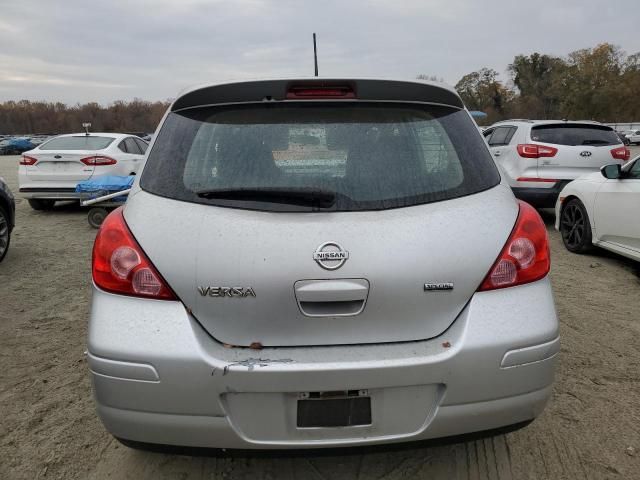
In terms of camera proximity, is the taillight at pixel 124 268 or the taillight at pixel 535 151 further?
the taillight at pixel 535 151

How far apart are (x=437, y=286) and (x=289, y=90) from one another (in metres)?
0.94

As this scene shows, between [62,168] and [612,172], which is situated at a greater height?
[612,172]

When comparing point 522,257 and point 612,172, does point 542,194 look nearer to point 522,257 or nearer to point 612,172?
point 612,172

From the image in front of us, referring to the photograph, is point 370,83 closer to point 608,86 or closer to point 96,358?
point 96,358

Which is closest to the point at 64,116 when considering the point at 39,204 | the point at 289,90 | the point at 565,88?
the point at 565,88

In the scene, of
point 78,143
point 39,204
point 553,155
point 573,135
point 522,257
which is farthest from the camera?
point 39,204

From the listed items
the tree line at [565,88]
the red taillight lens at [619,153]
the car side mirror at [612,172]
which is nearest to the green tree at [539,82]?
the tree line at [565,88]

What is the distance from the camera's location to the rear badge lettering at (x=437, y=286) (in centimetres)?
184

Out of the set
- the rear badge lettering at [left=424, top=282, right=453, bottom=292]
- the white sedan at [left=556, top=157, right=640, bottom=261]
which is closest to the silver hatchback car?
the rear badge lettering at [left=424, top=282, right=453, bottom=292]

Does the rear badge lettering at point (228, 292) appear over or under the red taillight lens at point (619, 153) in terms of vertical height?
over

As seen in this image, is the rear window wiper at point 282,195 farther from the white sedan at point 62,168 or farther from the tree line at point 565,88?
the tree line at point 565,88

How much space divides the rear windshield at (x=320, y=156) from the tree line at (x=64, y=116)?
9836cm

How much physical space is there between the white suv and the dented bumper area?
6833 mm

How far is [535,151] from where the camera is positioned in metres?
8.14
